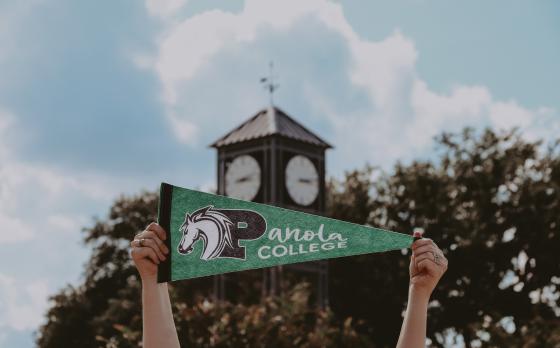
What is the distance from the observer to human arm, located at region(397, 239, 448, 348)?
370cm

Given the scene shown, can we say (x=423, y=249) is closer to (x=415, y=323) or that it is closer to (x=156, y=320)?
(x=415, y=323)

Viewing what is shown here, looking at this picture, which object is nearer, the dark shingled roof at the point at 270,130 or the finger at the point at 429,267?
the finger at the point at 429,267

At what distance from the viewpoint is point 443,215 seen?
32.9m

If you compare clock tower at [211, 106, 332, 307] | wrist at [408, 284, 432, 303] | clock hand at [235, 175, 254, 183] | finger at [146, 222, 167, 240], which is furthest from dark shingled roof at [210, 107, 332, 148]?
wrist at [408, 284, 432, 303]

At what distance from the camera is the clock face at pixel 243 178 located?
28431 mm

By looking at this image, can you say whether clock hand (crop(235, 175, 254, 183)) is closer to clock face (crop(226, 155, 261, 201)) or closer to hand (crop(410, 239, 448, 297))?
clock face (crop(226, 155, 261, 201))

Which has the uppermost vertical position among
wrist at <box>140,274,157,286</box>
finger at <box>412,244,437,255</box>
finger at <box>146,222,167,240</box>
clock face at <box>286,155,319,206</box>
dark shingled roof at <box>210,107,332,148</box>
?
dark shingled roof at <box>210,107,332,148</box>

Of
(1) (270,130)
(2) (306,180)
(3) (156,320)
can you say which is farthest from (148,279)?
(2) (306,180)

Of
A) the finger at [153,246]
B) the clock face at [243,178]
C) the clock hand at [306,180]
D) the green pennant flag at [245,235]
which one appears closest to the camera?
the finger at [153,246]

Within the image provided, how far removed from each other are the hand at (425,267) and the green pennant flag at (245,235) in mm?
108

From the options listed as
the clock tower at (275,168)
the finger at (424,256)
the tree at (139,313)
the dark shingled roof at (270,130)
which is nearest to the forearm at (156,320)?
the finger at (424,256)

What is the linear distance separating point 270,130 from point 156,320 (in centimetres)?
2467

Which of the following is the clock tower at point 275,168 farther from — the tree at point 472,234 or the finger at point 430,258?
the finger at point 430,258

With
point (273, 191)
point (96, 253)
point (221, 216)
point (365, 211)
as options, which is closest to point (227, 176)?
point (273, 191)
